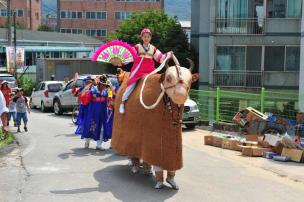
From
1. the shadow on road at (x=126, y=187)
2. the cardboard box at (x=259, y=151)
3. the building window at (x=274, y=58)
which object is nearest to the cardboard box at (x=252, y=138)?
the cardboard box at (x=259, y=151)

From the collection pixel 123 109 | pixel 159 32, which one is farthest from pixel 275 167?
pixel 159 32

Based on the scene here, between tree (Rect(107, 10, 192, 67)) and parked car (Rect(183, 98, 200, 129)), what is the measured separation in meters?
11.9

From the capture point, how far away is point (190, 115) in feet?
64.7

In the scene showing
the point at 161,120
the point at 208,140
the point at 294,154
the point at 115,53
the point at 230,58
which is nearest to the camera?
the point at 161,120

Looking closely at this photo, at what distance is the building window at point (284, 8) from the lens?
89.4 feet

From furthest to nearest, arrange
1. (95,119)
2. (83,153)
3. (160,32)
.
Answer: (160,32), (95,119), (83,153)

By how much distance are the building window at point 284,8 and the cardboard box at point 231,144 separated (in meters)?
14.3

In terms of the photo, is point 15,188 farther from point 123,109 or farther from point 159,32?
point 159,32

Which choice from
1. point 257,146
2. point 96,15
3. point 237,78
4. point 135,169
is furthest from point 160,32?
point 96,15

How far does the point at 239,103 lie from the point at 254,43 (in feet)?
29.3

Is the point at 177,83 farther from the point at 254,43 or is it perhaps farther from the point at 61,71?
the point at 61,71

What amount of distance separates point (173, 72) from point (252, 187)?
2.86m

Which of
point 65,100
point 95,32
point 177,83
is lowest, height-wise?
point 65,100

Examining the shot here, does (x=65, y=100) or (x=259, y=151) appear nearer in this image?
(x=259, y=151)
